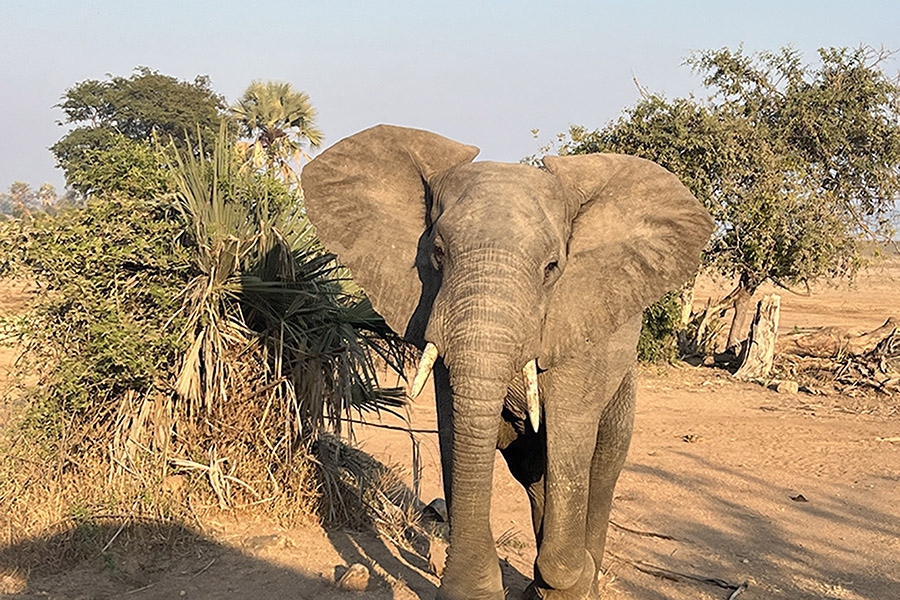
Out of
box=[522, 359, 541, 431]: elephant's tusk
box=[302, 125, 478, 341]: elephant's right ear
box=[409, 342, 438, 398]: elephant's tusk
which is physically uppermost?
box=[302, 125, 478, 341]: elephant's right ear

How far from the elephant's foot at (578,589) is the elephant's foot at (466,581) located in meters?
0.82

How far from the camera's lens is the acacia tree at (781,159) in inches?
651

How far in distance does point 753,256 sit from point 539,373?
12.7 meters

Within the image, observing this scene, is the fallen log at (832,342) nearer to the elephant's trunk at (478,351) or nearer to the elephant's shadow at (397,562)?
the elephant's shadow at (397,562)

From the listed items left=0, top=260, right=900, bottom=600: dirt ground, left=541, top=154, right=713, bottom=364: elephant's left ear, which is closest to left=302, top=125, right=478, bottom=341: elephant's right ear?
left=541, top=154, right=713, bottom=364: elephant's left ear

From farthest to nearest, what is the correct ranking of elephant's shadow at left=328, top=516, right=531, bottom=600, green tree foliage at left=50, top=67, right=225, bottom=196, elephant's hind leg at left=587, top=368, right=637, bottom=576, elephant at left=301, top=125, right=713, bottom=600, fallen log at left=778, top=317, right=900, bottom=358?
green tree foliage at left=50, top=67, right=225, bottom=196 → fallen log at left=778, top=317, right=900, bottom=358 → elephant's shadow at left=328, top=516, right=531, bottom=600 → elephant's hind leg at left=587, top=368, right=637, bottom=576 → elephant at left=301, top=125, right=713, bottom=600

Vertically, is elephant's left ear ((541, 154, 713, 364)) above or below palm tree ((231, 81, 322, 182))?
below

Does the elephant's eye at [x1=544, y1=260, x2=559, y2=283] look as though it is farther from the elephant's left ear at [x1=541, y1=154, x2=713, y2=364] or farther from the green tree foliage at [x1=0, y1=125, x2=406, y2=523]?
the green tree foliage at [x1=0, y1=125, x2=406, y2=523]

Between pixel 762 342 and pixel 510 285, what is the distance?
13258 mm

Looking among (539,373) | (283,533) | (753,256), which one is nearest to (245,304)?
(283,533)

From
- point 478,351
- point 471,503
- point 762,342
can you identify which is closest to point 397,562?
point 471,503

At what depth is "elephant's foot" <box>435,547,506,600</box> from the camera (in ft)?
14.8

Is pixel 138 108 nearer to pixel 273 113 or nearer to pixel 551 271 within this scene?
pixel 273 113

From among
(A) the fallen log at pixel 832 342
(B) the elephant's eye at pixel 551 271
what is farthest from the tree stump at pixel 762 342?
(B) the elephant's eye at pixel 551 271
